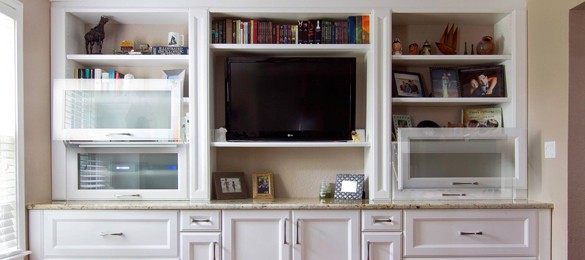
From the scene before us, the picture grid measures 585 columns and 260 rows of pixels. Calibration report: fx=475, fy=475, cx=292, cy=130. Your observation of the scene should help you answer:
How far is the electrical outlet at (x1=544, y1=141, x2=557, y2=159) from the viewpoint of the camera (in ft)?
9.03

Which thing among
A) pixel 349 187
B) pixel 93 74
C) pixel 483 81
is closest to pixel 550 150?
pixel 483 81

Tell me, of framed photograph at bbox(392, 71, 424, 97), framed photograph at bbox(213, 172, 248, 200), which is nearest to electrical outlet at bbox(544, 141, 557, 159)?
framed photograph at bbox(392, 71, 424, 97)

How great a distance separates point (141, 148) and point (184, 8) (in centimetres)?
95

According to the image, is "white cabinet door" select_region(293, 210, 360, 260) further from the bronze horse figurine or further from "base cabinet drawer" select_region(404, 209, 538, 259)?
the bronze horse figurine

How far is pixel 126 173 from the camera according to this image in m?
3.13

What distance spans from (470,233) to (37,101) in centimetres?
272

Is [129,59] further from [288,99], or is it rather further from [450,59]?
[450,59]

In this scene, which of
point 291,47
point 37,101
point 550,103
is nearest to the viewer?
point 550,103

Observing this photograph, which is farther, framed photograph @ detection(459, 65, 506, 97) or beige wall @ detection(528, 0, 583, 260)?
framed photograph @ detection(459, 65, 506, 97)

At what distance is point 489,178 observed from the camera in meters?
2.99

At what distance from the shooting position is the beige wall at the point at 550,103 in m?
2.66

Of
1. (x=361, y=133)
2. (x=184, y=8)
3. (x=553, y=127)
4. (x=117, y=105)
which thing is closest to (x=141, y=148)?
(x=117, y=105)

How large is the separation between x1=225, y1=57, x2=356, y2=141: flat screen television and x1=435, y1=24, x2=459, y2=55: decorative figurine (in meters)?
0.61

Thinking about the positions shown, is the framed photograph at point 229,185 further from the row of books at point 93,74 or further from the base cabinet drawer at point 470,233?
the base cabinet drawer at point 470,233
